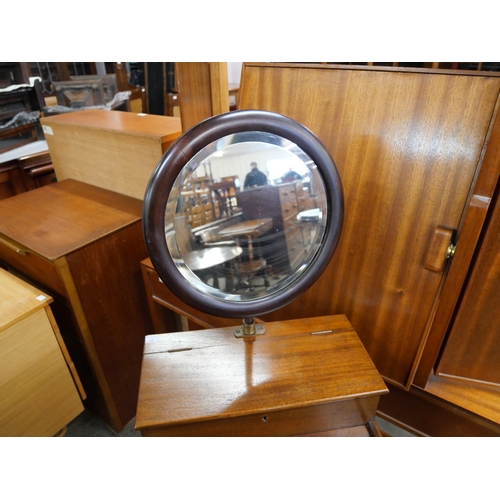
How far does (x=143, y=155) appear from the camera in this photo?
143cm

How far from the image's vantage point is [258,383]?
80cm

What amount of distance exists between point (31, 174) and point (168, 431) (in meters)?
1.92

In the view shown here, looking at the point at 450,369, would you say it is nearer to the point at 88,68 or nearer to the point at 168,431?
the point at 168,431

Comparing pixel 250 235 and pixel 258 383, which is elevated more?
pixel 250 235

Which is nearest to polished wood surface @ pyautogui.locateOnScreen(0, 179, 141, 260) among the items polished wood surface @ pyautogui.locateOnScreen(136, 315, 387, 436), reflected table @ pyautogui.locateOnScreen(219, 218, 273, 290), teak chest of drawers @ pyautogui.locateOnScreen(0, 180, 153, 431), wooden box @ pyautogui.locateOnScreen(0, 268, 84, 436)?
teak chest of drawers @ pyautogui.locateOnScreen(0, 180, 153, 431)

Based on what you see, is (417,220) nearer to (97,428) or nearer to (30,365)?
(30,365)

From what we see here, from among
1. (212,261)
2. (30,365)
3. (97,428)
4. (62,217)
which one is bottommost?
(97,428)

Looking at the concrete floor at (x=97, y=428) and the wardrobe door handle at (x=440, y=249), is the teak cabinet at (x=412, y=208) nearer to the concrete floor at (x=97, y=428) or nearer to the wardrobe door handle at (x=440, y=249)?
the wardrobe door handle at (x=440, y=249)

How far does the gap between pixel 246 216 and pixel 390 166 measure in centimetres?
33

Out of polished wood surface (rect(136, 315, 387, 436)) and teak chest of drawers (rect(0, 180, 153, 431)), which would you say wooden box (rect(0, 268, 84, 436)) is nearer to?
teak chest of drawers (rect(0, 180, 153, 431))

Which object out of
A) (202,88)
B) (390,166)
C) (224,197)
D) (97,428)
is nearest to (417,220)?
(390,166)

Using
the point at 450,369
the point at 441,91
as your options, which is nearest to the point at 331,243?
the point at 441,91

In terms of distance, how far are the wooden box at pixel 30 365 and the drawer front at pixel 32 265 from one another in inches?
2.7

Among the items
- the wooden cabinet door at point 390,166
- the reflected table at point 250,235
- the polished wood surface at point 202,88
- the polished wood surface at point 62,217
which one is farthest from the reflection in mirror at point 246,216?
the polished wood surface at point 62,217
